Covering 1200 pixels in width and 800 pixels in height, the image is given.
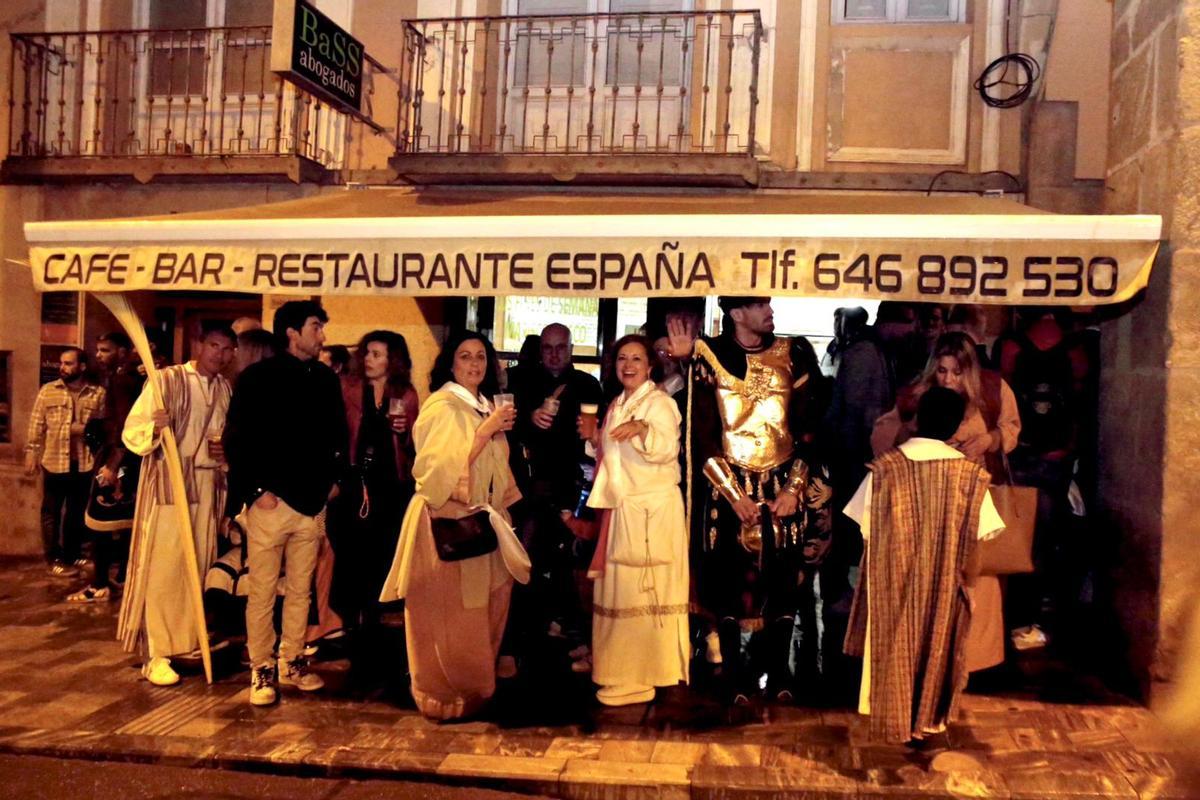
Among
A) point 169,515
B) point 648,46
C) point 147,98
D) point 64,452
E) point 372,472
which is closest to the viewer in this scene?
point 169,515

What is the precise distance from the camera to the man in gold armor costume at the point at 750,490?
5527 mm

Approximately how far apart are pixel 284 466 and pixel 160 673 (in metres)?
1.48

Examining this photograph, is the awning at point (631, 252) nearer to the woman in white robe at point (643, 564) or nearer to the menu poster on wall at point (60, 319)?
the woman in white robe at point (643, 564)

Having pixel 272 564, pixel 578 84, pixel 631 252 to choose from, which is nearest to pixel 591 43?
pixel 578 84

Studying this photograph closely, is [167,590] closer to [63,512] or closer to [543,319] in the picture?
[63,512]

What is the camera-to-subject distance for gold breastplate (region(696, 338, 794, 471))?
5.58 metres

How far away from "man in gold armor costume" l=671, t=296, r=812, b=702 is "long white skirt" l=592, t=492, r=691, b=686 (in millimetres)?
247

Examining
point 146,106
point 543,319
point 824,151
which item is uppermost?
point 146,106

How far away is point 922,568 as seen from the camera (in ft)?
15.5

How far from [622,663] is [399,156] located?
5162 millimetres

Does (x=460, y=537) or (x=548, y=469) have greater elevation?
(x=548, y=469)

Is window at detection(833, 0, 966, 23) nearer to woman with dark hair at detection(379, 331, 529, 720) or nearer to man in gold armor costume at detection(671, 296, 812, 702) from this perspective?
man in gold armor costume at detection(671, 296, 812, 702)

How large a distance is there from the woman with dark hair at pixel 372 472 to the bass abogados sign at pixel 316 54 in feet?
9.16

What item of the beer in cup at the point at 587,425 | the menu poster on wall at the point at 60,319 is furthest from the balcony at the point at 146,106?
the beer in cup at the point at 587,425
